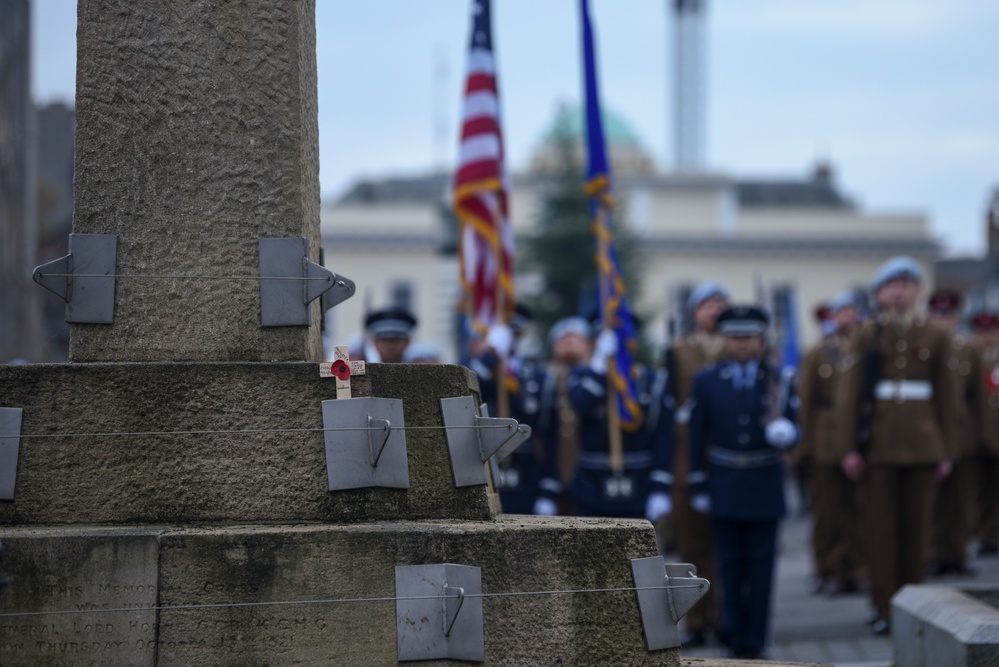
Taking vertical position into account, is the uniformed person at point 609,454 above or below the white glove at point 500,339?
below

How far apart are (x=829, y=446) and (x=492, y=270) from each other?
14.7 feet

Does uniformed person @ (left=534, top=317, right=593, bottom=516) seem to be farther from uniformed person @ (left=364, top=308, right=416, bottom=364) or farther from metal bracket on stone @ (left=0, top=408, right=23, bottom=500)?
metal bracket on stone @ (left=0, top=408, right=23, bottom=500)

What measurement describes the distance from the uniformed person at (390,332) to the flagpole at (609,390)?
1.25 meters

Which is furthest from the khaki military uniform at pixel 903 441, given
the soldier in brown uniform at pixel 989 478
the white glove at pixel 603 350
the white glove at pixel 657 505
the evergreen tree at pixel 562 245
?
the evergreen tree at pixel 562 245

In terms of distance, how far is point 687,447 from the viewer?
32.3ft

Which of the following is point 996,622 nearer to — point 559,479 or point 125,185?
point 125,185

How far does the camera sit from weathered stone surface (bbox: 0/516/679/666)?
12.5ft

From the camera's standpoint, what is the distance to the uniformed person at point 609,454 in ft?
30.7

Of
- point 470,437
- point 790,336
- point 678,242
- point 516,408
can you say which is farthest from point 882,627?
point 678,242

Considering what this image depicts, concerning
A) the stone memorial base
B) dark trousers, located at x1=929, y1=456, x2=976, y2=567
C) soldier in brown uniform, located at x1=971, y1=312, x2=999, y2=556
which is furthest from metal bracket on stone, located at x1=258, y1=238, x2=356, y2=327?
soldier in brown uniform, located at x1=971, y1=312, x2=999, y2=556

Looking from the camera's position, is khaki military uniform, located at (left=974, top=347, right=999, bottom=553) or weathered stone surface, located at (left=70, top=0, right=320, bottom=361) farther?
khaki military uniform, located at (left=974, top=347, right=999, bottom=553)

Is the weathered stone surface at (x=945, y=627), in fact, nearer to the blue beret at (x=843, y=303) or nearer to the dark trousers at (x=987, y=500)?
the blue beret at (x=843, y=303)

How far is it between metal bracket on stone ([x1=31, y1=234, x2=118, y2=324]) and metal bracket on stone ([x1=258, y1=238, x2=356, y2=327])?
414 mm

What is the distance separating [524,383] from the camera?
33.4ft
